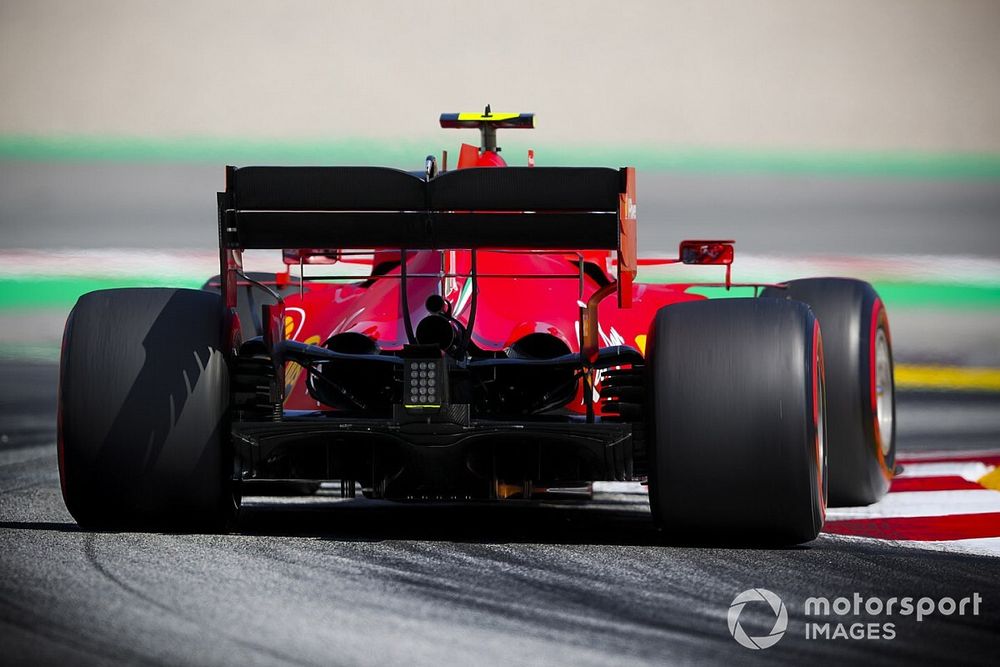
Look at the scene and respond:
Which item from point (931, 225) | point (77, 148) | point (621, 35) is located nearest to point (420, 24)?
point (621, 35)

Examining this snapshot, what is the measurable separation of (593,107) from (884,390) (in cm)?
853

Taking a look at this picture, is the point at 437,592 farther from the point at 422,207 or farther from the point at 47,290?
the point at 47,290

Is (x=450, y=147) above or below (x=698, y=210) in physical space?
above

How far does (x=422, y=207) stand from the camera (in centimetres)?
535

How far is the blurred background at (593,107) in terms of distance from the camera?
15211 millimetres

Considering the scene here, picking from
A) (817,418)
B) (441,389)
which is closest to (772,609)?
(817,418)

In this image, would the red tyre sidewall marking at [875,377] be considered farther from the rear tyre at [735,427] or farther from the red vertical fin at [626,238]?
the red vertical fin at [626,238]

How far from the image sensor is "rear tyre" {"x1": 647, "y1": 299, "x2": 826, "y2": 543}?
527cm

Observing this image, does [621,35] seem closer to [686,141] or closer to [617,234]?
[686,141]

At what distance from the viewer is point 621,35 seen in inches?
631

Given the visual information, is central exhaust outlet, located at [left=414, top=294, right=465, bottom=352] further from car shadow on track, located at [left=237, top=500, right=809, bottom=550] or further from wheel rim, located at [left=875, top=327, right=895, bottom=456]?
wheel rim, located at [left=875, top=327, right=895, bottom=456]


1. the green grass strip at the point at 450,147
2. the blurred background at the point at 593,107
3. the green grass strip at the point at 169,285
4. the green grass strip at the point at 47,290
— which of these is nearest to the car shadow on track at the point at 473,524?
the green grass strip at the point at 169,285

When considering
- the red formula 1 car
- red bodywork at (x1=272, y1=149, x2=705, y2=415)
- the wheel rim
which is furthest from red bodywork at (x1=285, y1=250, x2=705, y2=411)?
the wheel rim

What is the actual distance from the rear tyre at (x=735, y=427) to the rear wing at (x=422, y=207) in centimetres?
48
